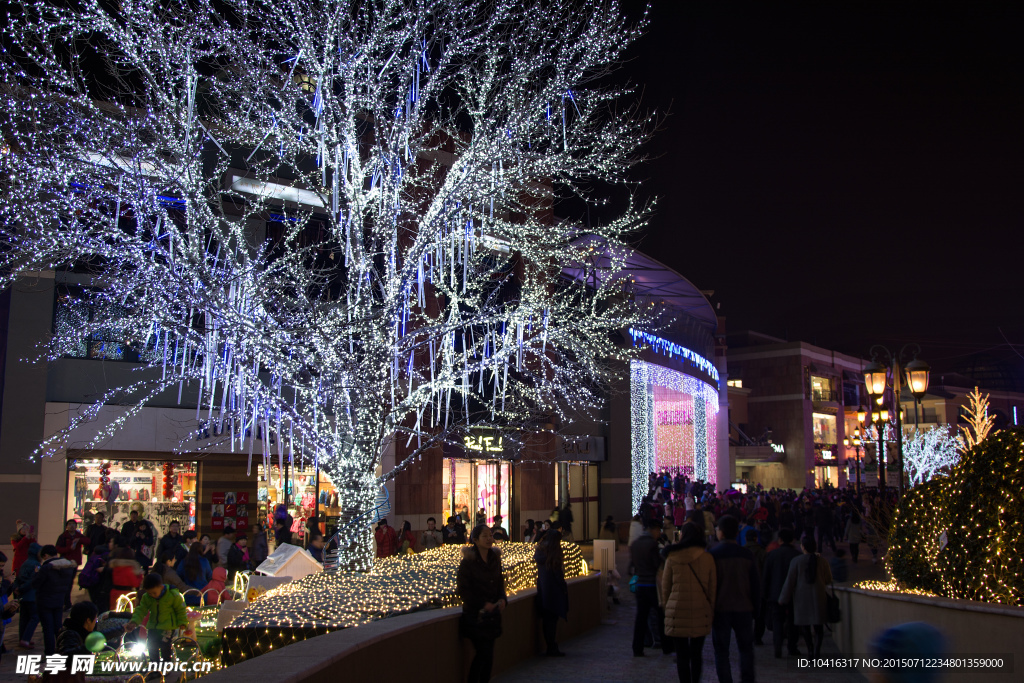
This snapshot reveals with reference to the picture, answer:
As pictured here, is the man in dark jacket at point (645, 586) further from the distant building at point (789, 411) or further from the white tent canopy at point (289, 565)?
the distant building at point (789, 411)

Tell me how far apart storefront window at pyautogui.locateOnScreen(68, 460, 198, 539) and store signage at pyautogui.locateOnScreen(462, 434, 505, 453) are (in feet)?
24.5

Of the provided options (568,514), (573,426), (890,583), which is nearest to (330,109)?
(890,583)

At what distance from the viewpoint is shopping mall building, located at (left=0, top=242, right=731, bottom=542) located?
19.4 m

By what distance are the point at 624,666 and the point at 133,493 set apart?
51.1 ft

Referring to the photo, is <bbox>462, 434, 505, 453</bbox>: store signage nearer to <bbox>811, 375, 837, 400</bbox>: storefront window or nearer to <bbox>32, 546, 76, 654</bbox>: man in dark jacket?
<bbox>32, 546, 76, 654</bbox>: man in dark jacket

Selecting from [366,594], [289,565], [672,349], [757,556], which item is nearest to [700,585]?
[366,594]

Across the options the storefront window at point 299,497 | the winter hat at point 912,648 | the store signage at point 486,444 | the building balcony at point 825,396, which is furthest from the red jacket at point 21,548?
the building balcony at point 825,396

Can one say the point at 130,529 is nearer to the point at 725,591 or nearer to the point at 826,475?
the point at 725,591

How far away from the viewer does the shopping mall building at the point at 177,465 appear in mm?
19375

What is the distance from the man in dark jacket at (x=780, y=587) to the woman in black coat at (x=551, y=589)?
102 inches

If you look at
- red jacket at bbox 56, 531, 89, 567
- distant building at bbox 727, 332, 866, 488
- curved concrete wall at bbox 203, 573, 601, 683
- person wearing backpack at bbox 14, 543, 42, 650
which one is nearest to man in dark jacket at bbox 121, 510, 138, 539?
red jacket at bbox 56, 531, 89, 567

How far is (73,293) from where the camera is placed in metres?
20.0

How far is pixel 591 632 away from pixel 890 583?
463 cm

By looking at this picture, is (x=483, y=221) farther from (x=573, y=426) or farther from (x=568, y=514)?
(x=573, y=426)
